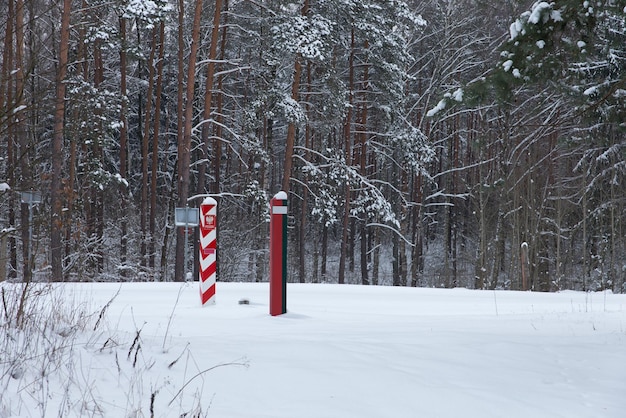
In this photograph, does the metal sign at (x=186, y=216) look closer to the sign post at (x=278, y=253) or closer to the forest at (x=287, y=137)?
the forest at (x=287, y=137)

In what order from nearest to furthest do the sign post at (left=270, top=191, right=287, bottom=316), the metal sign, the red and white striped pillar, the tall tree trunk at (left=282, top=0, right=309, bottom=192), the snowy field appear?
the snowy field, the sign post at (left=270, top=191, right=287, bottom=316), the red and white striped pillar, the metal sign, the tall tree trunk at (left=282, top=0, right=309, bottom=192)

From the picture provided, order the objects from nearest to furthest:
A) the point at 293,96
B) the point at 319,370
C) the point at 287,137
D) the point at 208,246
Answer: the point at 319,370, the point at 208,246, the point at 293,96, the point at 287,137

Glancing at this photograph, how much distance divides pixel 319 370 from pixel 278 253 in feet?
11.2

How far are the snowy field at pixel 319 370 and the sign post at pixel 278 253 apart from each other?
402mm

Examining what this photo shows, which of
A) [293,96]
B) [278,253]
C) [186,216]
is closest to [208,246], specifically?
[278,253]

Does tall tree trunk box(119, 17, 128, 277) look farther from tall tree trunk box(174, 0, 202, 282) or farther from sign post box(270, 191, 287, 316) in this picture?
sign post box(270, 191, 287, 316)

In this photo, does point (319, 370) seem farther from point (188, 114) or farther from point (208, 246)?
point (188, 114)

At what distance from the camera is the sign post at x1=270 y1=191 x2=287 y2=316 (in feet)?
27.2

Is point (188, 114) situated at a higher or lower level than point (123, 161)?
higher

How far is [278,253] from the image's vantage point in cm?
831

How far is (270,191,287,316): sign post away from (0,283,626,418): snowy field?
0.40m

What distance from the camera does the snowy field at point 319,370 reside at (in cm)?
416

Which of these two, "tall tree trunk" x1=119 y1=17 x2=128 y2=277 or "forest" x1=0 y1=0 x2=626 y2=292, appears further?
"tall tree trunk" x1=119 y1=17 x2=128 y2=277

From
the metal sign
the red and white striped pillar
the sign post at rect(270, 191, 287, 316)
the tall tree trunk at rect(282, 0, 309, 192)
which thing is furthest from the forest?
the red and white striped pillar
